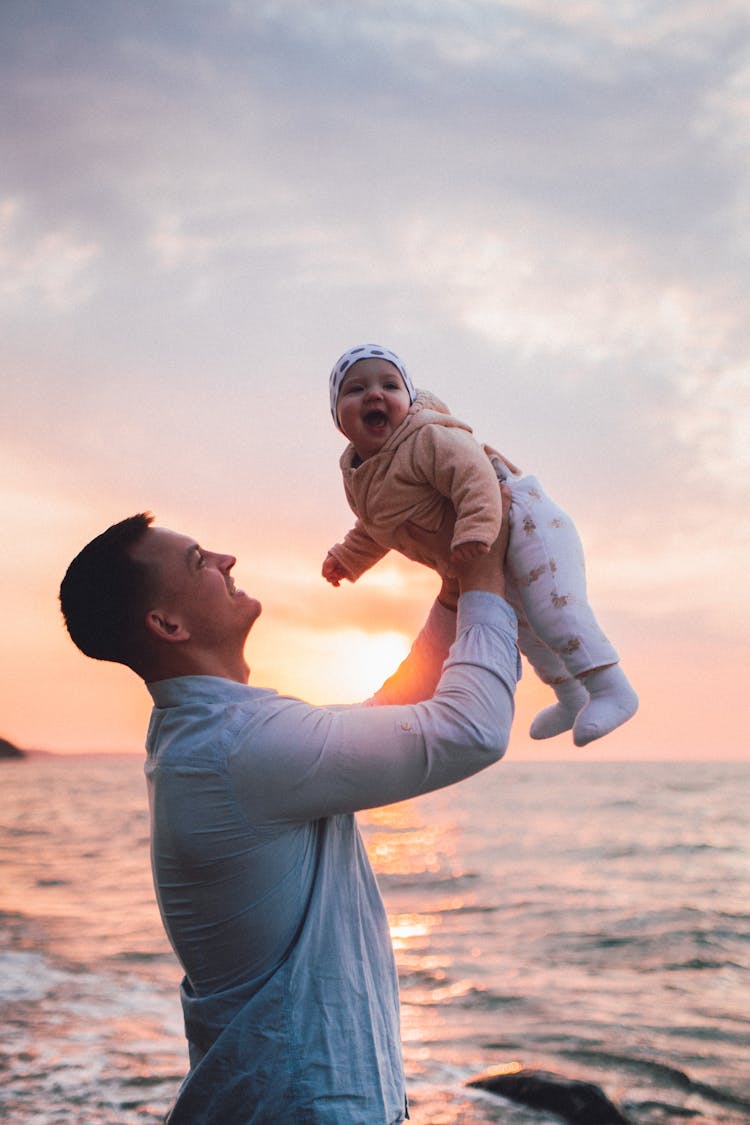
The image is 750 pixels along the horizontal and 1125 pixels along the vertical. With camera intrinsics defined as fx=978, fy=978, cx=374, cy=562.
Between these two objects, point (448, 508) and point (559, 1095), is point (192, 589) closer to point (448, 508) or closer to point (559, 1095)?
point (448, 508)

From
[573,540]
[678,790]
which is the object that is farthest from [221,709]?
[678,790]

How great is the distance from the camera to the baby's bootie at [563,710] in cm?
329

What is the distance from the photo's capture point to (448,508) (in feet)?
9.81

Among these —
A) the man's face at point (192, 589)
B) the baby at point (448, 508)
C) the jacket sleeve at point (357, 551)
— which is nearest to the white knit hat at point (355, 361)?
the baby at point (448, 508)

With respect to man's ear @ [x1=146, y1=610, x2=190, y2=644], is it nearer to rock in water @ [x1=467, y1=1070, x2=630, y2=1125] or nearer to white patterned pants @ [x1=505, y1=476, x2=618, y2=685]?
white patterned pants @ [x1=505, y1=476, x2=618, y2=685]

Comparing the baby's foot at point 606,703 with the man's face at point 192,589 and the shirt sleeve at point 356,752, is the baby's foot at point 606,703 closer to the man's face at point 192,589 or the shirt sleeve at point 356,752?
the shirt sleeve at point 356,752

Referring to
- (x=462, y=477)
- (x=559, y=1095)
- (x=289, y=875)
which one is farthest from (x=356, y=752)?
(x=559, y=1095)

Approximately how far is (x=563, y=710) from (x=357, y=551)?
2.91 feet

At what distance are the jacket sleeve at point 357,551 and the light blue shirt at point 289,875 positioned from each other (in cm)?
94

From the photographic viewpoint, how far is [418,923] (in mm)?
14414

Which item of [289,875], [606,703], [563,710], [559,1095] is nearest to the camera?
[289,875]

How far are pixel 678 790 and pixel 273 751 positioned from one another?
50.6 meters

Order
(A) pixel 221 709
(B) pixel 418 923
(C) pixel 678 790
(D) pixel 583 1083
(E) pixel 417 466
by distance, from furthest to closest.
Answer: (C) pixel 678 790 < (B) pixel 418 923 < (D) pixel 583 1083 < (E) pixel 417 466 < (A) pixel 221 709

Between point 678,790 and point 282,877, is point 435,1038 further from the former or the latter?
point 678,790
